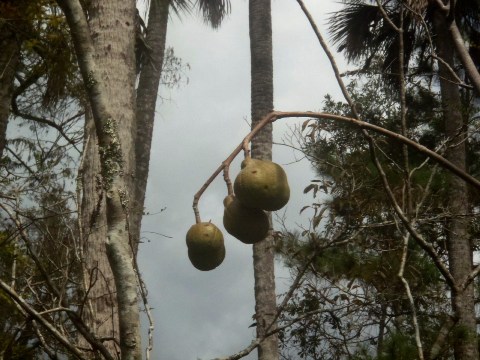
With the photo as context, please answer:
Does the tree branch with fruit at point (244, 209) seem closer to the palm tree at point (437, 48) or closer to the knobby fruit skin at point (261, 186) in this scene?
the knobby fruit skin at point (261, 186)

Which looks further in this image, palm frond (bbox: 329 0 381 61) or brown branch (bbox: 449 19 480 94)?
palm frond (bbox: 329 0 381 61)

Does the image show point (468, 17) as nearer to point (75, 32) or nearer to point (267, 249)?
point (267, 249)

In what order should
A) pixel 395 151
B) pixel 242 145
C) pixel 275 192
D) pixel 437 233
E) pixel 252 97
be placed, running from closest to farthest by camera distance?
1. pixel 242 145
2. pixel 275 192
3. pixel 252 97
4. pixel 437 233
5. pixel 395 151

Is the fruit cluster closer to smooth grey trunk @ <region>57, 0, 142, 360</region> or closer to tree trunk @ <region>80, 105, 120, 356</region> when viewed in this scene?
smooth grey trunk @ <region>57, 0, 142, 360</region>

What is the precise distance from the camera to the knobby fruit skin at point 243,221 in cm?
125

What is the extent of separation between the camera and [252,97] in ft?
21.1

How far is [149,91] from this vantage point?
7.07 meters

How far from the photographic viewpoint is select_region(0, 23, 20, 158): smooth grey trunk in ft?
15.8

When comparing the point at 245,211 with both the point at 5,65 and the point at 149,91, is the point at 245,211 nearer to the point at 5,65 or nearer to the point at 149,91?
the point at 5,65

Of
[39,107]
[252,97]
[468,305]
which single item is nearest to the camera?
[468,305]

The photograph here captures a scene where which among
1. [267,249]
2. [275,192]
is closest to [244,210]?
[275,192]

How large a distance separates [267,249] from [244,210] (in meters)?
4.47

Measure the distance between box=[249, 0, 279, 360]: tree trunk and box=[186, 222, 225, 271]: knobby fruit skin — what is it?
12.1ft

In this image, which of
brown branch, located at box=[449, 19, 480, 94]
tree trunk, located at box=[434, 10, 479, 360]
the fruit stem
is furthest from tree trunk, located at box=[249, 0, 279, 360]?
the fruit stem
